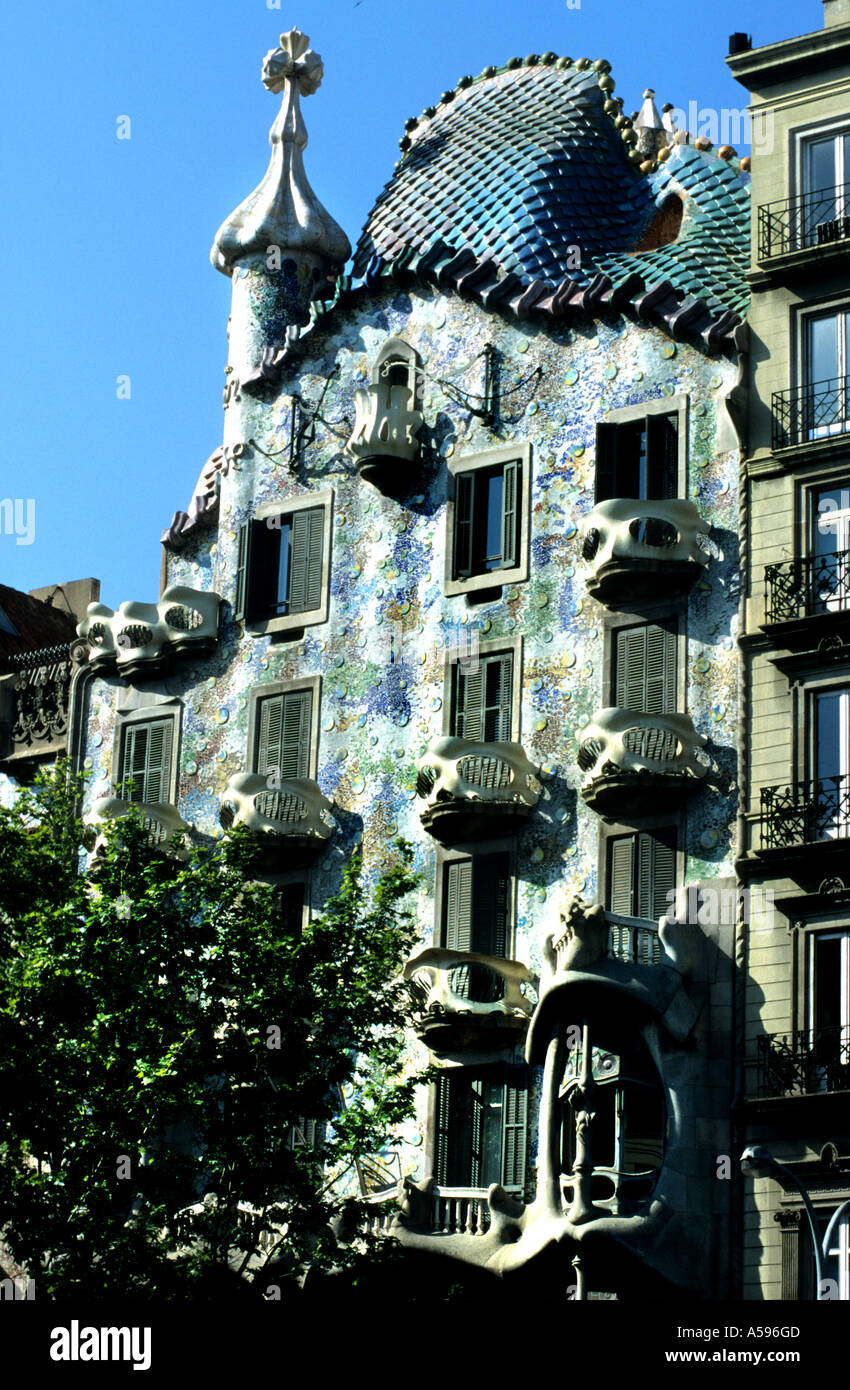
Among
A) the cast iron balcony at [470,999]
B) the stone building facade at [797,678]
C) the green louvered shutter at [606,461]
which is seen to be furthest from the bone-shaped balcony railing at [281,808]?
the stone building facade at [797,678]

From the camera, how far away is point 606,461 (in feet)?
171

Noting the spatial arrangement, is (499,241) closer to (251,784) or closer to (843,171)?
(843,171)

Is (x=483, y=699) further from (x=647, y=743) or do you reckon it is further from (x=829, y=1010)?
(x=829, y=1010)

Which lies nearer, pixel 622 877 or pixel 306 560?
pixel 622 877

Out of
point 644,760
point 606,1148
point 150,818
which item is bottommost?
point 606,1148

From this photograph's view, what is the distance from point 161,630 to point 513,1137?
12637 mm

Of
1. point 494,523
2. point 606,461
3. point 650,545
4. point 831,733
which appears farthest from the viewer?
point 494,523

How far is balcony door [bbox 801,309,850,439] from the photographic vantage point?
49.8m

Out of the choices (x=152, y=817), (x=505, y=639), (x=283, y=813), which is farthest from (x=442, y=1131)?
(x=152, y=817)

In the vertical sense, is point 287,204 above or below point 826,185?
above

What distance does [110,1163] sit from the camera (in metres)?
46.9

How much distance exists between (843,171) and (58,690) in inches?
716

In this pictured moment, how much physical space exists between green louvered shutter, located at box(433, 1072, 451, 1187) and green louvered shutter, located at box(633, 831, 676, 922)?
4.28 metres
